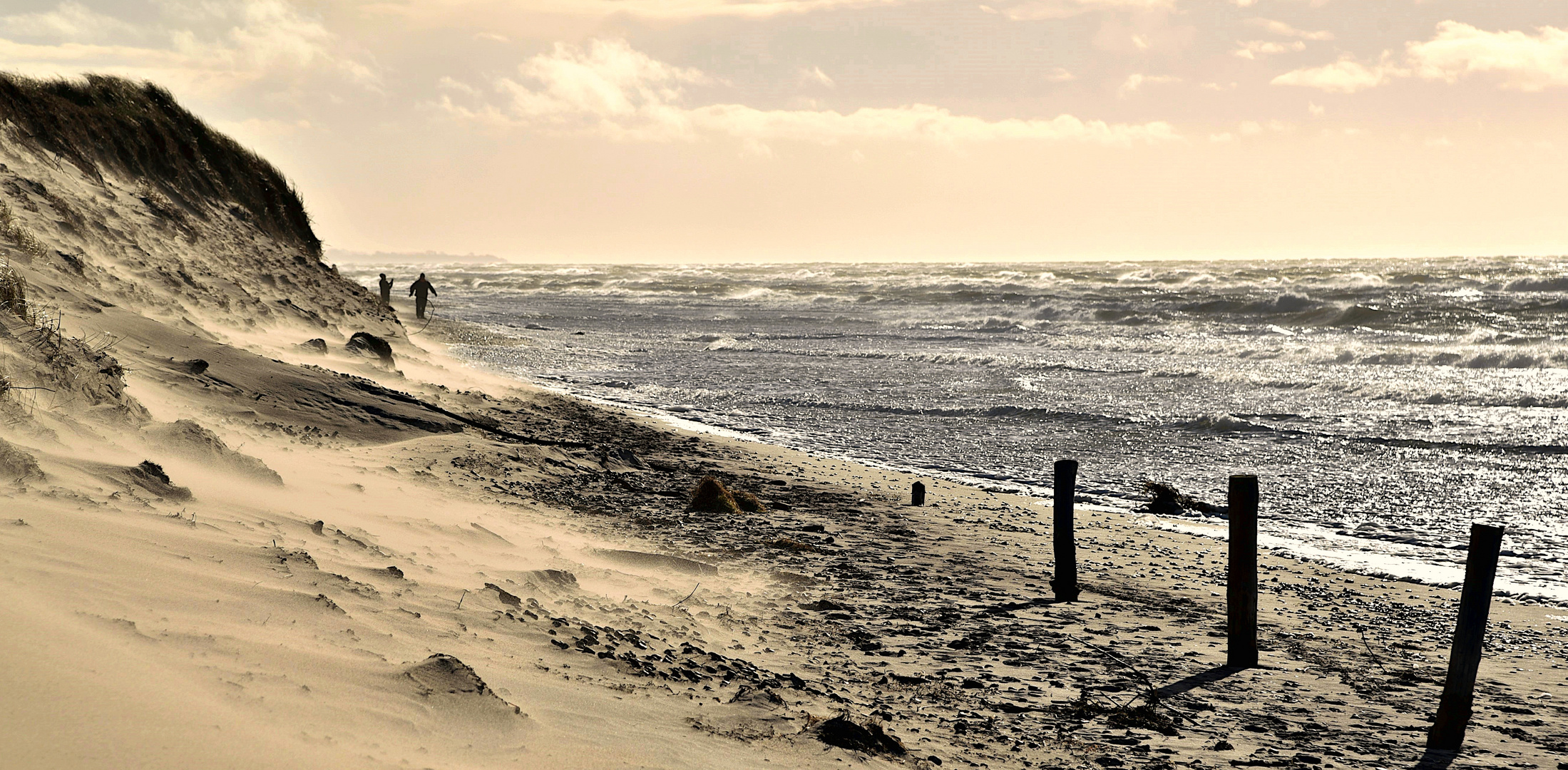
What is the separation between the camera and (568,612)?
605cm

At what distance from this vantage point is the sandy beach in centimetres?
373

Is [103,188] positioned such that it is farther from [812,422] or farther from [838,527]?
[838,527]

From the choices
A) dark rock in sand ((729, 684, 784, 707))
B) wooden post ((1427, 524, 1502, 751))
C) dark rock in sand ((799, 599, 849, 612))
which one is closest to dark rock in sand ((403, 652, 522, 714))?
dark rock in sand ((729, 684, 784, 707))

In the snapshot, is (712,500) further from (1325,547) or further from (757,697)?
(1325,547)

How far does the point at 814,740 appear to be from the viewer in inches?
185

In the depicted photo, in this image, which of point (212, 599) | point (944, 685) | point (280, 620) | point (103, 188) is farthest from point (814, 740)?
point (103, 188)

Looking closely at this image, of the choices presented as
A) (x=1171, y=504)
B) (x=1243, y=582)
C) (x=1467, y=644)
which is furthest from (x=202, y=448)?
(x=1171, y=504)

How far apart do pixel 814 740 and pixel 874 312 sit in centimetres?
4507

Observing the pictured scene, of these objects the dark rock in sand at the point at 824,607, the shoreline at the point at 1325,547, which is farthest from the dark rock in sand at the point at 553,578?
the shoreline at the point at 1325,547

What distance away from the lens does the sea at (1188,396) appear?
35.9 ft

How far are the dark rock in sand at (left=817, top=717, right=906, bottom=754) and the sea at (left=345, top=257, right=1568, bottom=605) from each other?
4699 mm

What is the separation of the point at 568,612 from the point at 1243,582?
4356mm

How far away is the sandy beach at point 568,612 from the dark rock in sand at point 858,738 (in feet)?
0.06

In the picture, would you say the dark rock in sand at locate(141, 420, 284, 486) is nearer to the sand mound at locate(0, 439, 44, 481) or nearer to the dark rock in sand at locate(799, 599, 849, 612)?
the sand mound at locate(0, 439, 44, 481)
